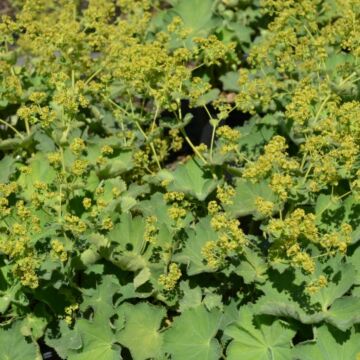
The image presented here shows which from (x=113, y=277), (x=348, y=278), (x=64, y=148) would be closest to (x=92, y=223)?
(x=113, y=277)

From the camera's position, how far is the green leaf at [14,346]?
276 centimetres

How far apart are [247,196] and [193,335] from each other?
0.72 meters

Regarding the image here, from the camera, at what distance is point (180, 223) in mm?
2809

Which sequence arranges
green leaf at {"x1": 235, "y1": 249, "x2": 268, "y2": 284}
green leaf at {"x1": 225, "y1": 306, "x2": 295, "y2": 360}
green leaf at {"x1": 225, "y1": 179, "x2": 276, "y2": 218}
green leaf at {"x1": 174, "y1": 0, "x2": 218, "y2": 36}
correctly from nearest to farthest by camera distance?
green leaf at {"x1": 225, "y1": 306, "x2": 295, "y2": 360}
green leaf at {"x1": 235, "y1": 249, "x2": 268, "y2": 284}
green leaf at {"x1": 225, "y1": 179, "x2": 276, "y2": 218}
green leaf at {"x1": 174, "y1": 0, "x2": 218, "y2": 36}

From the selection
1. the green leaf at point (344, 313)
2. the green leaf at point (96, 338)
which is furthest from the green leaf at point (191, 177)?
the green leaf at point (344, 313)

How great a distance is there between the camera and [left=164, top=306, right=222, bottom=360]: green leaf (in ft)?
8.50

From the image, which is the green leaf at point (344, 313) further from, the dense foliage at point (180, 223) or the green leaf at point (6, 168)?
the green leaf at point (6, 168)

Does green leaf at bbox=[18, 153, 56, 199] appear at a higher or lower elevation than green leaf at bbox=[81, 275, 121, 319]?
higher

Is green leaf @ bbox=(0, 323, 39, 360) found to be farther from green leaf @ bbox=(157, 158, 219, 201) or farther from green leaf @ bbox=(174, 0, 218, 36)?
green leaf @ bbox=(174, 0, 218, 36)

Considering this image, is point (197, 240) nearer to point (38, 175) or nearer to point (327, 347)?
point (327, 347)

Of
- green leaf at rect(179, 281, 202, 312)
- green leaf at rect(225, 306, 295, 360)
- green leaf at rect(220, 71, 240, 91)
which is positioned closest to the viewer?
green leaf at rect(225, 306, 295, 360)

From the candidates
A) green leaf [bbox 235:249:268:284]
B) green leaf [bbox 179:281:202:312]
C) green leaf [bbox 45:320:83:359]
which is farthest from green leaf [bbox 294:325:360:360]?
green leaf [bbox 45:320:83:359]

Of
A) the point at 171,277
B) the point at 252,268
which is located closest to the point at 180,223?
the point at 171,277

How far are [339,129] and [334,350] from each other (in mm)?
958
